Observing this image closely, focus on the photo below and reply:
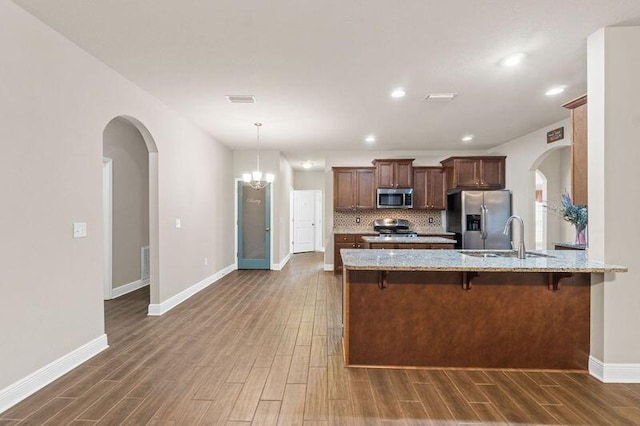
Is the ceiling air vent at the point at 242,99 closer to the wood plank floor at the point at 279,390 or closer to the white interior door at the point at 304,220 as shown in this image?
the wood plank floor at the point at 279,390

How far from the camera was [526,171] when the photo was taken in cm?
584

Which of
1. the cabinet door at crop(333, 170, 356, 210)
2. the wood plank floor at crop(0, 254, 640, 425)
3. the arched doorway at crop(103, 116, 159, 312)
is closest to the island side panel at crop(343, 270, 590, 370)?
the wood plank floor at crop(0, 254, 640, 425)

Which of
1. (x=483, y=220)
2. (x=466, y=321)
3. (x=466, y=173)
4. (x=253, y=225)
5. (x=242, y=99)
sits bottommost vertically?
(x=466, y=321)

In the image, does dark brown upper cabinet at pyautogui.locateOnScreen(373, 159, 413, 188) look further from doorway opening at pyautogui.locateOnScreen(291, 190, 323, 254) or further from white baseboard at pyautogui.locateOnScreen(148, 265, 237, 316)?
doorway opening at pyautogui.locateOnScreen(291, 190, 323, 254)

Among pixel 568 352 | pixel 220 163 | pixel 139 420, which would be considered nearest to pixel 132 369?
pixel 139 420

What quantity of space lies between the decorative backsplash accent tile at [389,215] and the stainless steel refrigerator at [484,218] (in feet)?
3.26

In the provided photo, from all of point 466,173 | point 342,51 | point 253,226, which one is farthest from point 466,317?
point 253,226

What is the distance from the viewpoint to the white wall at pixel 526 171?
5.55m

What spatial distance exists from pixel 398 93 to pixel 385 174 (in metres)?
3.12

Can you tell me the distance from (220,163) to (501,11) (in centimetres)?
527

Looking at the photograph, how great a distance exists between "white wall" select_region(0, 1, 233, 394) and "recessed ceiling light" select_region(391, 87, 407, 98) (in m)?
2.85

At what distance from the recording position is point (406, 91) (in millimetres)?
3738

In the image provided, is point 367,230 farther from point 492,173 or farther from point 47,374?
point 47,374

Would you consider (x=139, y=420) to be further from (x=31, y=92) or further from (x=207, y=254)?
(x=207, y=254)
